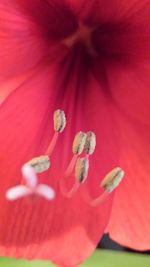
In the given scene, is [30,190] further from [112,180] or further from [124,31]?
[124,31]

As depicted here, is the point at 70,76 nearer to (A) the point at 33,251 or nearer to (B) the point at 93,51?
(B) the point at 93,51

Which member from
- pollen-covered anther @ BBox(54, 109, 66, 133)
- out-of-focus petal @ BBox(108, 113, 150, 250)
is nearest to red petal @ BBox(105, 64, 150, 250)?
out-of-focus petal @ BBox(108, 113, 150, 250)

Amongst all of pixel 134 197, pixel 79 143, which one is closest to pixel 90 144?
pixel 79 143

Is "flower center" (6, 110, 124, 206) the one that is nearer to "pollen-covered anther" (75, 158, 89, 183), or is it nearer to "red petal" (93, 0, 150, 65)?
"pollen-covered anther" (75, 158, 89, 183)

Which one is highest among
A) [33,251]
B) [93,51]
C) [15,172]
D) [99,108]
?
[93,51]

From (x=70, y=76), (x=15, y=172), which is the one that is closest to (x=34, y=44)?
(x=70, y=76)
